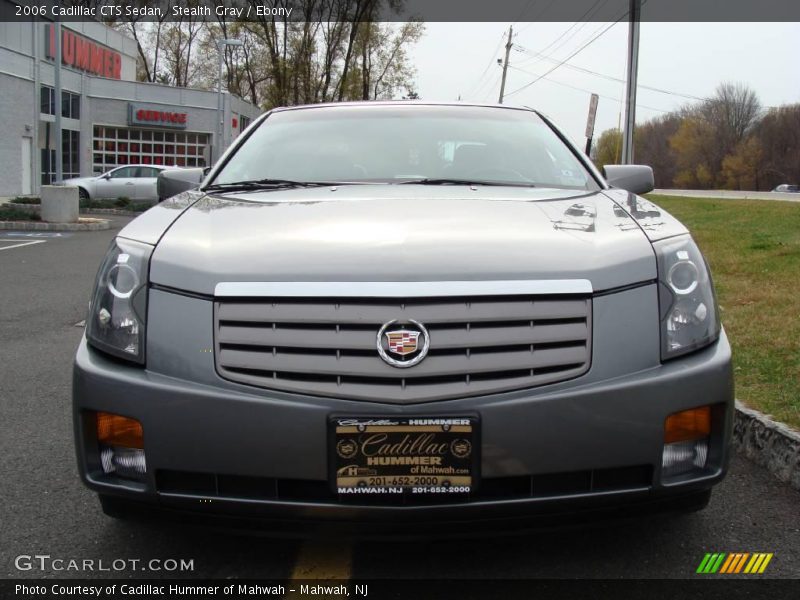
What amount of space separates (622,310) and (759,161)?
284ft

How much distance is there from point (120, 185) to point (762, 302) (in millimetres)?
24475

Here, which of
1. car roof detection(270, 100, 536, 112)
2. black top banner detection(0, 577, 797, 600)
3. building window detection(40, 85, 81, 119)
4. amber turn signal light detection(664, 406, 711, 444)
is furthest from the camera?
building window detection(40, 85, 81, 119)

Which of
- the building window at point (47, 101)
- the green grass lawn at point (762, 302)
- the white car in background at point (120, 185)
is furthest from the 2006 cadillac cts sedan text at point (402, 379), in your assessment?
the building window at point (47, 101)

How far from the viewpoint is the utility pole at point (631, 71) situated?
1767 cm

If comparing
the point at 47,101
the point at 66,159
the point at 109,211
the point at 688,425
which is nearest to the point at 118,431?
the point at 688,425

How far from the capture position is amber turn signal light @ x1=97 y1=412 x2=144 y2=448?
7.10ft

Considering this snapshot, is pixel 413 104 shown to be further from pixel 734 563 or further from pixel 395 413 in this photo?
pixel 734 563

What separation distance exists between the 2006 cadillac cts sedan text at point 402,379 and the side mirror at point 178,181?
4.49 feet

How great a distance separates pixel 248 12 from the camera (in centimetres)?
4184

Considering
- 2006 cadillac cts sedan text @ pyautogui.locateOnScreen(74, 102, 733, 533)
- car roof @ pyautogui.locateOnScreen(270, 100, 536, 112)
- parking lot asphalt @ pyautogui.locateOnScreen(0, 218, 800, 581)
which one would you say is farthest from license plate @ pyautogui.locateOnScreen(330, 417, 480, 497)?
car roof @ pyautogui.locateOnScreen(270, 100, 536, 112)

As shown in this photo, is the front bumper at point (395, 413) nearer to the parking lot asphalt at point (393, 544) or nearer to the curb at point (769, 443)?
the parking lot asphalt at point (393, 544)

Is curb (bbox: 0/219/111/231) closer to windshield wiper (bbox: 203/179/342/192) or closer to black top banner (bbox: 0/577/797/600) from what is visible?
windshield wiper (bbox: 203/179/342/192)

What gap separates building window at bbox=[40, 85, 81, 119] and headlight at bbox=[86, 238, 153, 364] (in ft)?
108

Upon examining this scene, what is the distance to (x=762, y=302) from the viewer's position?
6281 millimetres
